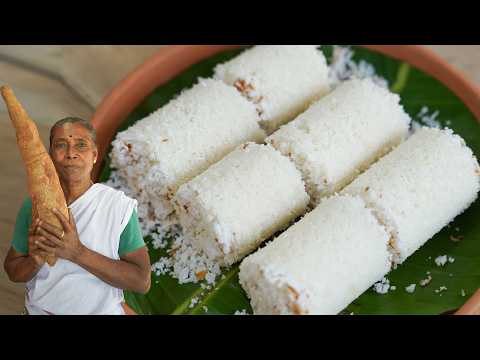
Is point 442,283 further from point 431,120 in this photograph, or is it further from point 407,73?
point 407,73

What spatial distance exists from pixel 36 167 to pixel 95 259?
248 millimetres

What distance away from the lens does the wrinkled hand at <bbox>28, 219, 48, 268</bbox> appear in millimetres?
1305

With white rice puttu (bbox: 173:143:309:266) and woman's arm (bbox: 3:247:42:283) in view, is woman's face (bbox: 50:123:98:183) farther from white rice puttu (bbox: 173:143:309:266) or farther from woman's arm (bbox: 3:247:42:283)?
white rice puttu (bbox: 173:143:309:266)

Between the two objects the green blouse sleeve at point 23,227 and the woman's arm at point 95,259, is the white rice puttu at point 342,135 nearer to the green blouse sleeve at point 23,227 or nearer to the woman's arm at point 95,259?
the woman's arm at point 95,259

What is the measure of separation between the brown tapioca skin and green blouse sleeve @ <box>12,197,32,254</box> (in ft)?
0.29

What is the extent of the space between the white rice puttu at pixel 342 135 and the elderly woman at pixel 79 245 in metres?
0.64

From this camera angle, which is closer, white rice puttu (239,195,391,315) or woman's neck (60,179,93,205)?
woman's neck (60,179,93,205)

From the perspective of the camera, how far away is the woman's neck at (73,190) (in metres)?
1.33

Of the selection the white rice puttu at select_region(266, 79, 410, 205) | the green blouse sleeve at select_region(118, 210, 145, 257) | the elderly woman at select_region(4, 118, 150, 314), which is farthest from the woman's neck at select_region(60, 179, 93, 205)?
the white rice puttu at select_region(266, 79, 410, 205)

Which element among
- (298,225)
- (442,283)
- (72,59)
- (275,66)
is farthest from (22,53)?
(442,283)

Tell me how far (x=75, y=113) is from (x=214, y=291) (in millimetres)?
833

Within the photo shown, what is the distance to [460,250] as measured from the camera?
186 centimetres

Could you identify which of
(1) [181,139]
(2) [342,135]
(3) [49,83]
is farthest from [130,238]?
(3) [49,83]

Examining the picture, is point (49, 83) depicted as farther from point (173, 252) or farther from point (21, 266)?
point (21, 266)
